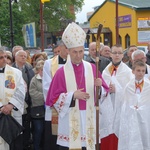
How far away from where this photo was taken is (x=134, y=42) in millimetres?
30312

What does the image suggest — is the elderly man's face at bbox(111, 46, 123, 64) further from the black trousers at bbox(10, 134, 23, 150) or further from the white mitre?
the black trousers at bbox(10, 134, 23, 150)

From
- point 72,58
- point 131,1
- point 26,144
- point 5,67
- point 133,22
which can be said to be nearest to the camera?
point 72,58

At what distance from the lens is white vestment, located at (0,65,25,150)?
18.9 ft

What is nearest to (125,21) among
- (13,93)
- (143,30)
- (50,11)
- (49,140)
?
(143,30)

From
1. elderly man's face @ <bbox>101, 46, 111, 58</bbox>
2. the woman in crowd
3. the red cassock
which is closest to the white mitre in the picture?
the woman in crowd

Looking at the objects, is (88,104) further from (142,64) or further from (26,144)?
(26,144)

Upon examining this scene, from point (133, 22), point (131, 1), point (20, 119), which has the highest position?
point (131, 1)

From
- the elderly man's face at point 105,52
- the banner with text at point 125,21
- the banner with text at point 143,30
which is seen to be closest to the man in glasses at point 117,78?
the elderly man's face at point 105,52

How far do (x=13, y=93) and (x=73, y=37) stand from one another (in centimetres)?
169

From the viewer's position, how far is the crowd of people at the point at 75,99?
472 centimetres

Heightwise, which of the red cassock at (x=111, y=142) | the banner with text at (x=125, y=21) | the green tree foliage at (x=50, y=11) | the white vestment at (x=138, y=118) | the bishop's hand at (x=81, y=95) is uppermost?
the green tree foliage at (x=50, y=11)

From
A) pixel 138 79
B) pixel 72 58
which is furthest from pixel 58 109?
pixel 138 79

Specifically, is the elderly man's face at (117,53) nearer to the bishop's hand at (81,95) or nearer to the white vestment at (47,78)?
the white vestment at (47,78)

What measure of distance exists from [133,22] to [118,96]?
24.7 meters
